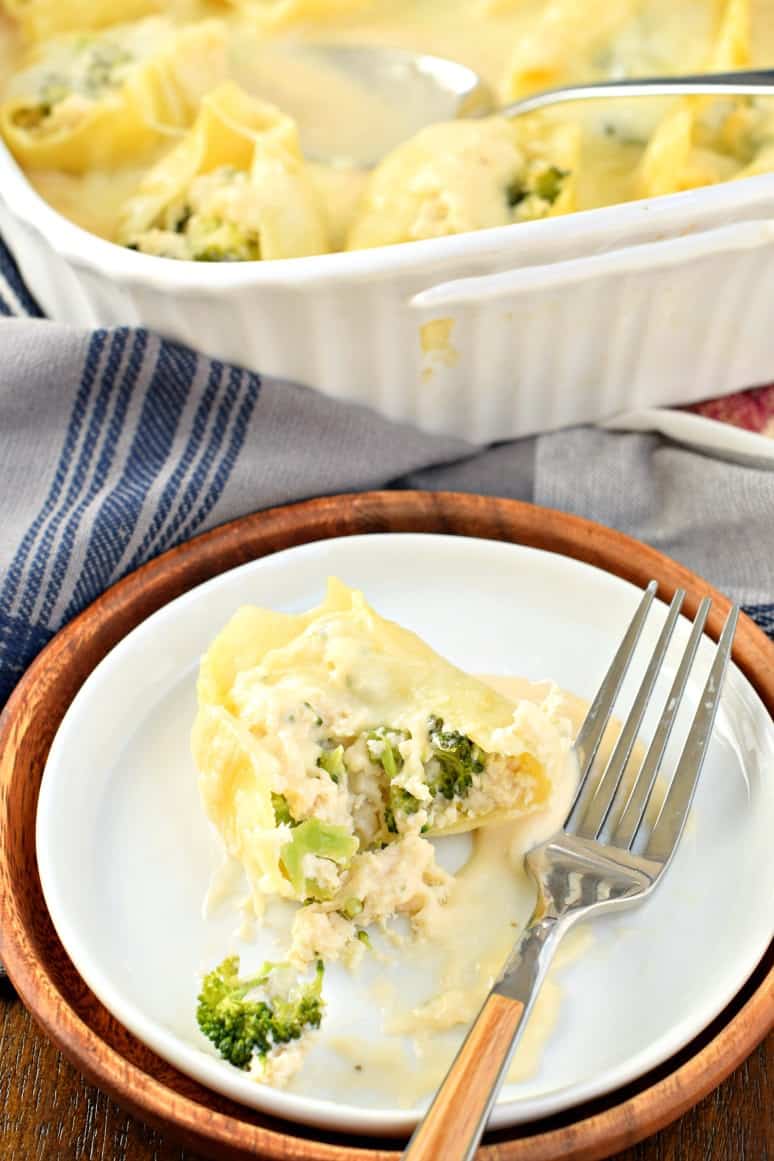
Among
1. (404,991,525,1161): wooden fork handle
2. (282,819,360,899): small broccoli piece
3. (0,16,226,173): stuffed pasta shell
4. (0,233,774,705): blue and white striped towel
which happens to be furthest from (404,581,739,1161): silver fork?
(0,16,226,173): stuffed pasta shell

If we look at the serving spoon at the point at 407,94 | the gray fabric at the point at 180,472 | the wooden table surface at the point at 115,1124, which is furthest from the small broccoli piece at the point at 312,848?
the serving spoon at the point at 407,94

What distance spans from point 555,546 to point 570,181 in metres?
0.68

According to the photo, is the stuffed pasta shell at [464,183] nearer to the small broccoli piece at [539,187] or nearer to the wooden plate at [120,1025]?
the small broccoli piece at [539,187]

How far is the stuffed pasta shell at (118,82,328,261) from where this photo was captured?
224cm

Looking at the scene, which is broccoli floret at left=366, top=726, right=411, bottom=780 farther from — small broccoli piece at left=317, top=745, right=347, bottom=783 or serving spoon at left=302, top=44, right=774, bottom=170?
serving spoon at left=302, top=44, right=774, bottom=170

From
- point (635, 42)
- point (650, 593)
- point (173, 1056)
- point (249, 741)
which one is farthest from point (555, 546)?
point (635, 42)

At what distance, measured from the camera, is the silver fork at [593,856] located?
1.30 meters

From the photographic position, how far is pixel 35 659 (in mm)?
1964

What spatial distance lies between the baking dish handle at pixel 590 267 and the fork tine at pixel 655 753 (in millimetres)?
566

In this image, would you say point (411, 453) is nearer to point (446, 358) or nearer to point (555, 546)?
point (446, 358)

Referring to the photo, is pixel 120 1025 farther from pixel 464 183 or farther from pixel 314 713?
pixel 464 183

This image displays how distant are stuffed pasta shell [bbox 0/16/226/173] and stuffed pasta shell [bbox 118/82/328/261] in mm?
140

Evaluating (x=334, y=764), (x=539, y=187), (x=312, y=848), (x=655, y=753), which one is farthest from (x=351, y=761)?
(x=539, y=187)

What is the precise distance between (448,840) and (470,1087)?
0.42 metres
